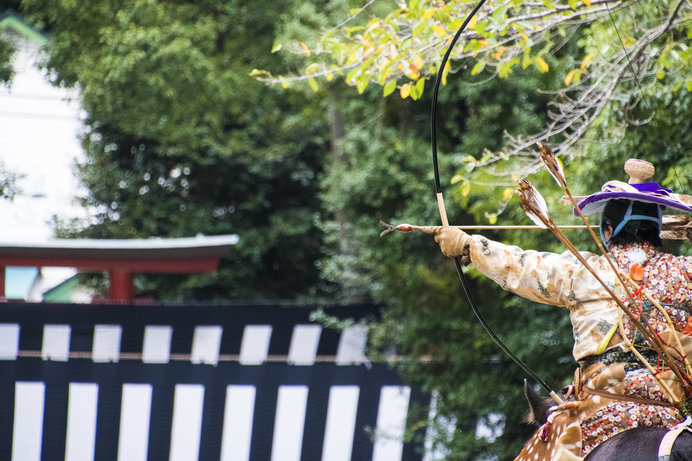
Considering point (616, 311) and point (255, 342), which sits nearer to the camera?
point (616, 311)

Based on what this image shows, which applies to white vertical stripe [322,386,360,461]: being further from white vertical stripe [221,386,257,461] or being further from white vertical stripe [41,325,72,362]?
white vertical stripe [41,325,72,362]

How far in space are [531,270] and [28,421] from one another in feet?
18.2

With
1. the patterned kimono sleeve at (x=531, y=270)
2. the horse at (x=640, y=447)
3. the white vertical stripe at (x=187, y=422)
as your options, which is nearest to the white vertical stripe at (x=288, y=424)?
the white vertical stripe at (x=187, y=422)

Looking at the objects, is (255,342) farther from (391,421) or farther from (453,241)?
(453,241)

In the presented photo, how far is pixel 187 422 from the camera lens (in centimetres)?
680

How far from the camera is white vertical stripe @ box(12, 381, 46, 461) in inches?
258

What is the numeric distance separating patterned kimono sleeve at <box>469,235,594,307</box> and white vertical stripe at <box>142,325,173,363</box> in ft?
19.5

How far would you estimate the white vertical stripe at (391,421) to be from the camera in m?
6.70

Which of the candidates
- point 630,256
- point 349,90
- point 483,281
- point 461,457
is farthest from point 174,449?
point 630,256

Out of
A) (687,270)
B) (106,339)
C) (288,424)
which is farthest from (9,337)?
(687,270)

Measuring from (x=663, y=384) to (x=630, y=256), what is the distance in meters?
0.34

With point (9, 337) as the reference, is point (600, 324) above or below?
above

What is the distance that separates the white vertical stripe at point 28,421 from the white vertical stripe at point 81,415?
220 mm

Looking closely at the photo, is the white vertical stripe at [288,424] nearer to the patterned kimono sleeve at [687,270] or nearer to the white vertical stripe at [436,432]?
the white vertical stripe at [436,432]
